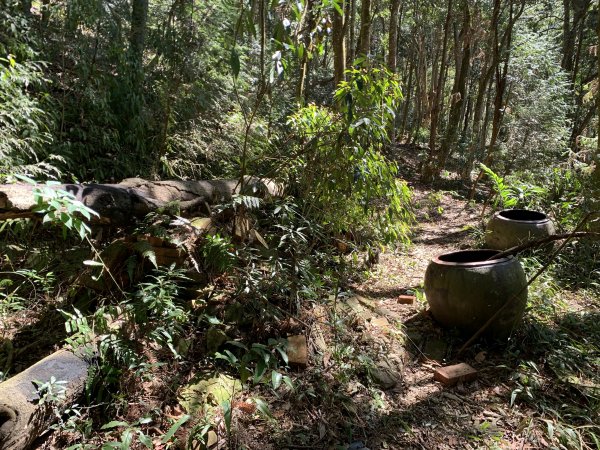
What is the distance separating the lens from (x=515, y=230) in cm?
589

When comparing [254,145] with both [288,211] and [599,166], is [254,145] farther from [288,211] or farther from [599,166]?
[599,166]

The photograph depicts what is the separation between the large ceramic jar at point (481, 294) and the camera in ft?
12.4

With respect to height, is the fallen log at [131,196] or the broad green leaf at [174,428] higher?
the fallen log at [131,196]

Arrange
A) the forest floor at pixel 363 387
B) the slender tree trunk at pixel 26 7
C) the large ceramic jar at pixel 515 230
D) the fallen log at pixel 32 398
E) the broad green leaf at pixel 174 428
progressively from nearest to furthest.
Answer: the fallen log at pixel 32 398, the broad green leaf at pixel 174 428, the forest floor at pixel 363 387, the slender tree trunk at pixel 26 7, the large ceramic jar at pixel 515 230

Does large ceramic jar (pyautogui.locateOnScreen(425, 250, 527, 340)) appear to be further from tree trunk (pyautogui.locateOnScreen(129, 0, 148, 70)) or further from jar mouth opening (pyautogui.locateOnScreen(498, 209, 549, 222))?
tree trunk (pyautogui.locateOnScreen(129, 0, 148, 70))

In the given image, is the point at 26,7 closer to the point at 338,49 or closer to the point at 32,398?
the point at 338,49

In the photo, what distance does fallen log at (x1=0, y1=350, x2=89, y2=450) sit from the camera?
85.6 inches

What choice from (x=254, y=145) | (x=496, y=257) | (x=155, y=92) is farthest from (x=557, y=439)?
(x=155, y=92)

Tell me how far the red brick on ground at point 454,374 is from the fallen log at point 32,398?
2642 millimetres

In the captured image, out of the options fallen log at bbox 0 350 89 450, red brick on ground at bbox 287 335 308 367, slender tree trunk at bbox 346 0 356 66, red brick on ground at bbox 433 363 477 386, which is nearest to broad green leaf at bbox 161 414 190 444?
fallen log at bbox 0 350 89 450

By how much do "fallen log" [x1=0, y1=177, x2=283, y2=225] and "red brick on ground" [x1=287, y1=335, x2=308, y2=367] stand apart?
1.29 metres

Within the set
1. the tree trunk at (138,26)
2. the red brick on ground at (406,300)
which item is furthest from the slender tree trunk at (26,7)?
the red brick on ground at (406,300)

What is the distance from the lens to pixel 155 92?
19.6 feet

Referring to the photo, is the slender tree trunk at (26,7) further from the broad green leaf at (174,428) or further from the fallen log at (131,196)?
the broad green leaf at (174,428)
